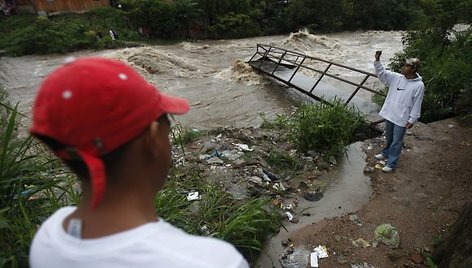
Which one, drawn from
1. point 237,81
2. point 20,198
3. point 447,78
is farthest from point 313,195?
point 237,81

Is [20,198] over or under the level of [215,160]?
over

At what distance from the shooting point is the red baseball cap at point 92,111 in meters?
0.76

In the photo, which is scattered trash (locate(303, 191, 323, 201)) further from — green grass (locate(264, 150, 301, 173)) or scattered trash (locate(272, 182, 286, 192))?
green grass (locate(264, 150, 301, 173))

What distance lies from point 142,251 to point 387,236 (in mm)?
3475

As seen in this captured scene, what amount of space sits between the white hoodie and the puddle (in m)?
0.86

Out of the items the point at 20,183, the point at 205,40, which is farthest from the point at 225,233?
the point at 205,40

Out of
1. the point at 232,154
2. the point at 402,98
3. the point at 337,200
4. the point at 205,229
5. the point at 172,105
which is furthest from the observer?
the point at 232,154

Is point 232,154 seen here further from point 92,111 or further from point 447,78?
point 447,78

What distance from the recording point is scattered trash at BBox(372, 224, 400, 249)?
11.6 feet

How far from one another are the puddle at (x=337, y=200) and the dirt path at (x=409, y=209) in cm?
10

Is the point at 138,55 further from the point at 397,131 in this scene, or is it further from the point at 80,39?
the point at 397,131

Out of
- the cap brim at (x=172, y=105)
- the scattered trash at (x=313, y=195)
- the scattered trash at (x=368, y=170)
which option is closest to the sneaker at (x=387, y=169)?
the scattered trash at (x=368, y=170)

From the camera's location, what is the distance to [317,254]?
3406 mm

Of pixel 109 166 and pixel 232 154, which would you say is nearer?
pixel 109 166
